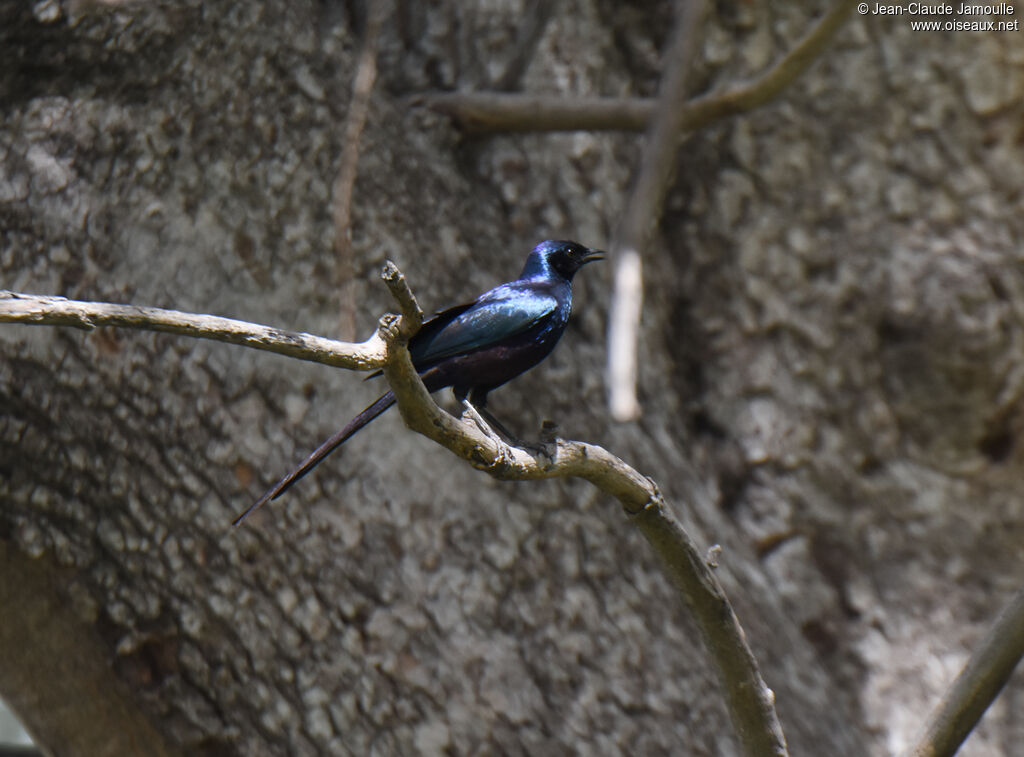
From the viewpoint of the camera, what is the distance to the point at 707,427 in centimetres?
370

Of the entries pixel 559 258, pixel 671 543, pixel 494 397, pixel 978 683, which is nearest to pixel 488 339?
pixel 494 397

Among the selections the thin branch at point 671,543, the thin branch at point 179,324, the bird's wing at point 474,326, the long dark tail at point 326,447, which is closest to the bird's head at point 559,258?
the bird's wing at point 474,326

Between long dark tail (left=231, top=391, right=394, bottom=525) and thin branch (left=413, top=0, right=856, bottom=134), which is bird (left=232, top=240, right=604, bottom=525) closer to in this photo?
long dark tail (left=231, top=391, right=394, bottom=525)

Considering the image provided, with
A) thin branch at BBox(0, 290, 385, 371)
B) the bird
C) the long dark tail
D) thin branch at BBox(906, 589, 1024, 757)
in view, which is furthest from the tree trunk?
thin branch at BBox(0, 290, 385, 371)

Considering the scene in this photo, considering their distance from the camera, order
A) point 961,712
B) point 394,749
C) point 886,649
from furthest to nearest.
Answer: point 886,649, point 394,749, point 961,712

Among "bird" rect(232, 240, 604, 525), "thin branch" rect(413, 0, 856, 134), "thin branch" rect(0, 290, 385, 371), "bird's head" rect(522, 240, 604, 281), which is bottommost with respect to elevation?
"thin branch" rect(0, 290, 385, 371)

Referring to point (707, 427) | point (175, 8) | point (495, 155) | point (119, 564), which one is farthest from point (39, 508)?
point (707, 427)

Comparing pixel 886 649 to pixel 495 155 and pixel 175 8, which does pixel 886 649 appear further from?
pixel 175 8

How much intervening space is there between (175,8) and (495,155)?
3.40ft

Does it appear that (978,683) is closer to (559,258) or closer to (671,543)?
(671,543)

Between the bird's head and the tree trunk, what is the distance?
0.20 m

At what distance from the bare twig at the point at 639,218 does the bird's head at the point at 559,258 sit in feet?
2.80

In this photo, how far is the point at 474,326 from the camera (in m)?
2.76

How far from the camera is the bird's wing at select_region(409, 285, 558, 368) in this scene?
2.73 metres
